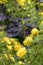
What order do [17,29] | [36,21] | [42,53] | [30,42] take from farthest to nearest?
[17,29] → [36,21] → [30,42] → [42,53]

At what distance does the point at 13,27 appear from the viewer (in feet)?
10.5

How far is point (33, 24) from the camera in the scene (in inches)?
120

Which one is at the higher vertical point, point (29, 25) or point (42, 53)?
point (42, 53)

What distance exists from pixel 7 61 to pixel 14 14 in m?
0.97

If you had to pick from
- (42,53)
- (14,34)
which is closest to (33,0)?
(14,34)

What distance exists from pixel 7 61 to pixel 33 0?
1.16m

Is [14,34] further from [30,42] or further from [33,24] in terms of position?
[30,42]

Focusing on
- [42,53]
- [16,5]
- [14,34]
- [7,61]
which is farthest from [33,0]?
[42,53]

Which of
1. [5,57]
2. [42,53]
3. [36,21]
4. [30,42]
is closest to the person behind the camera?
[42,53]

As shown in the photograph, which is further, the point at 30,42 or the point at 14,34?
the point at 14,34

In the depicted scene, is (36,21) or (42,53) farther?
(36,21)

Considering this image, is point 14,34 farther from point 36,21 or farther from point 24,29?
point 36,21

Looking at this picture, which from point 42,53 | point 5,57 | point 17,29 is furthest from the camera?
point 17,29

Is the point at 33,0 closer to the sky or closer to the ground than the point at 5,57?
closer to the sky
